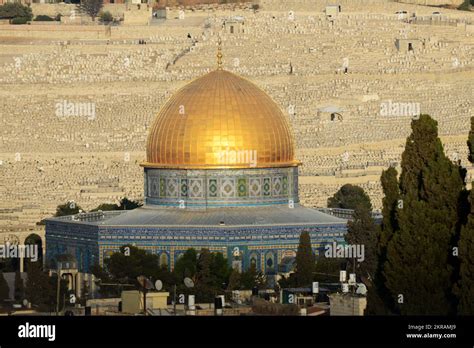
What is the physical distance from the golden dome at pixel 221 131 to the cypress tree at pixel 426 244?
14.1 m

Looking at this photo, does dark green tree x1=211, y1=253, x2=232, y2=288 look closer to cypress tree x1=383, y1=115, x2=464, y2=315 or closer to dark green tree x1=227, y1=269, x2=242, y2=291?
dark green tree x1=227, y1=269, x2=242, y2=291

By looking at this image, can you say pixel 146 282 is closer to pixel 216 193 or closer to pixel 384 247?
pixel 384 247

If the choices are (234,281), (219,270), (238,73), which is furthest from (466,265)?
(238,73)

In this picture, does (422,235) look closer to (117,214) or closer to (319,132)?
(117,214)

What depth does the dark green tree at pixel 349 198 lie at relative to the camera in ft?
236

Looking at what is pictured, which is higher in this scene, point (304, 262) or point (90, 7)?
point (90, 7)

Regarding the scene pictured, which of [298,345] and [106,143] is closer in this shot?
[298,345]

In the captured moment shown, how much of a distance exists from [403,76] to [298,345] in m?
59.7

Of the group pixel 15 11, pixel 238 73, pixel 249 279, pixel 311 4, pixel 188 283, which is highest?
pixel 311 4

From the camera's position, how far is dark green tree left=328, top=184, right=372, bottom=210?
236 ft

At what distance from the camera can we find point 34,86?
3932 inches

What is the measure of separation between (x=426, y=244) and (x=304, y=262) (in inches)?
425

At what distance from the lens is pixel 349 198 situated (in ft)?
241

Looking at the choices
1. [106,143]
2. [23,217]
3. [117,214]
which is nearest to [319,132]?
[106,143]
